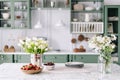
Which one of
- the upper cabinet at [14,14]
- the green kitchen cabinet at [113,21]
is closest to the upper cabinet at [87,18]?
the green kitchen cabinet at [113,21]

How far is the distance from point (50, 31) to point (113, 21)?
1.57m

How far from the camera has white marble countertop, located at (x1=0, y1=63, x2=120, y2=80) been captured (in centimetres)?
318

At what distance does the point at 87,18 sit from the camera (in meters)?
6.09

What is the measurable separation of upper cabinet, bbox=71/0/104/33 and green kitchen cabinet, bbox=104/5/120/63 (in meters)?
0.15

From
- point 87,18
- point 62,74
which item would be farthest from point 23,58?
point 62,74

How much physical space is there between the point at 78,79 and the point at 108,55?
650 mm

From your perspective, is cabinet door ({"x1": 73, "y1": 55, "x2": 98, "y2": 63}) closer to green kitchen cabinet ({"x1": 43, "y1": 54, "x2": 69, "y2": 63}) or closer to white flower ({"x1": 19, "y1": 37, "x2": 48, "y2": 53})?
green kitchen cabinet ({"x1": 43, "y1": 54, "x2": 69, "y2": 63})

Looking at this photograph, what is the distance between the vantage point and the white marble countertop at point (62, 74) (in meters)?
3.18

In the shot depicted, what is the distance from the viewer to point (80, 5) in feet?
19.9

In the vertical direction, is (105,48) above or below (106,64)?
above

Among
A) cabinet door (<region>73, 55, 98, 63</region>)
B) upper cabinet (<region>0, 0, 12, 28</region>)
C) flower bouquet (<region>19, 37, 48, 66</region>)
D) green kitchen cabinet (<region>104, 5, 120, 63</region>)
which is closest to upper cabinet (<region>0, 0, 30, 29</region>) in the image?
upper cabinet (<region>0, 0, 12, 28</region>)

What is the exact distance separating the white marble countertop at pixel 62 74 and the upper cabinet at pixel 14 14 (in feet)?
7.74

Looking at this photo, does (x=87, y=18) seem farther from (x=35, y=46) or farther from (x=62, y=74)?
(x=62, y=74)

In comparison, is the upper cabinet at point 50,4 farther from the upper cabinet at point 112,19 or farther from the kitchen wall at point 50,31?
the upper cabinet at point 112,19
